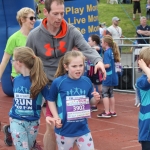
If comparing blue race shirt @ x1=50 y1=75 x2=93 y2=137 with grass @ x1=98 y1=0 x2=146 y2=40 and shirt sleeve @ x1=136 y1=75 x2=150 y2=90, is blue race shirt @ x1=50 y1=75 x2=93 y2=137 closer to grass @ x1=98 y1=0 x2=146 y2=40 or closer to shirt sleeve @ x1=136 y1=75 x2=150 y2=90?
shirt sleeve @ x1=136 y1=75 x2=150 y2=90

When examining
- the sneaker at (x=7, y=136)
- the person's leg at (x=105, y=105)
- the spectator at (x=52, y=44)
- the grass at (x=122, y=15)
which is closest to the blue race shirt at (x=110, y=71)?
the person's leg at (x=105, y=105)

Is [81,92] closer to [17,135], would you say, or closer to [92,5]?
[17,135]

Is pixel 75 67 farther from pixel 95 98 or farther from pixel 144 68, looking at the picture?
pixel 144 68

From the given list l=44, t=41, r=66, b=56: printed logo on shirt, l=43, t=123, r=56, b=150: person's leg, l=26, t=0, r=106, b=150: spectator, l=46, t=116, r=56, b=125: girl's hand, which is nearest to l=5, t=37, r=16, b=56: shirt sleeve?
l=26, t=0, r=106, b=150: spectator

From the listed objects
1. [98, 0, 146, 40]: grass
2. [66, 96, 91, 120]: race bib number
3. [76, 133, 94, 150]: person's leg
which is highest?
[98, 0, 146, 40]: grass

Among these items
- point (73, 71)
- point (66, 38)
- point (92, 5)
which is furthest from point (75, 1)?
point (73, 71)

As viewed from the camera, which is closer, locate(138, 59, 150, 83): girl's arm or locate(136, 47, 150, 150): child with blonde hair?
locate(138, 59, 150, 83): girl's arm

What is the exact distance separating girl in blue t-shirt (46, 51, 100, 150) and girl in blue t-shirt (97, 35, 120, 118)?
3874mm

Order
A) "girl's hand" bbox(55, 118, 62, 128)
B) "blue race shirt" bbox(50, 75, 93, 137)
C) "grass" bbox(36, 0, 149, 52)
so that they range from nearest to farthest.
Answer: "girl's hand" bbox(55, 118, 62, 128) → "blue race shirt" bbox(50, 75, 93, 137) → "grass" bbox(36, 0, 149, 52)

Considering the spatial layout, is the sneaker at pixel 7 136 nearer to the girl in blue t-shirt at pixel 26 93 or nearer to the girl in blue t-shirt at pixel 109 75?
the girl in blue t-shirt at pixel 26 93

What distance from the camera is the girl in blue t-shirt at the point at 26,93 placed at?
4.73 metres

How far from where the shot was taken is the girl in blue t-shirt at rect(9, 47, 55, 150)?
473cm

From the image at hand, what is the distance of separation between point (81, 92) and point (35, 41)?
0.91m

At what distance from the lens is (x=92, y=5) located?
998 centimetres
